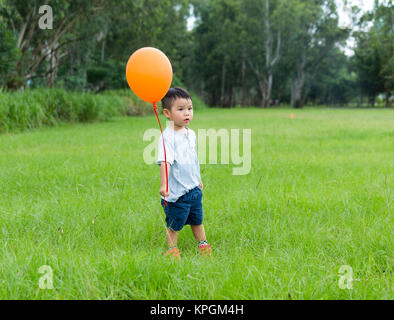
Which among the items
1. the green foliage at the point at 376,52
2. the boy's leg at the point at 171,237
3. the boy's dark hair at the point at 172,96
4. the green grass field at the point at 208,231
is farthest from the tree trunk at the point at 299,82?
the boy's leg at the point at 171,237

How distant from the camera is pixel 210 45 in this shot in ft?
142

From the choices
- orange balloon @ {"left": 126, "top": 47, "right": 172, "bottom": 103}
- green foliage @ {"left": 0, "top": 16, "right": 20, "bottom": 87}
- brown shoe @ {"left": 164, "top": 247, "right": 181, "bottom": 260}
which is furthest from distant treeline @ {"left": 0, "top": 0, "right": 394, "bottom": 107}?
brown shoe @ {"left": 164, "top": 247, "right": 181, "bottom": 260}

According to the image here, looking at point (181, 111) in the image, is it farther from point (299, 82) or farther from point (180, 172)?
point (299, 82)

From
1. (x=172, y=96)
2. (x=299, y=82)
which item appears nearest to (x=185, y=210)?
(x=172, y=96)

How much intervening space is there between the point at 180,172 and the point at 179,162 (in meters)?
0.07

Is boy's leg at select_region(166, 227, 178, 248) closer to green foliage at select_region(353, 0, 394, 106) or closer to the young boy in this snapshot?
the young boy

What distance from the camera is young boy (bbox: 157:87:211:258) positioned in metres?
2.49

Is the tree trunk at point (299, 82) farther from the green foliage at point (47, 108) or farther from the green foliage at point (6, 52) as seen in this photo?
the green foliage at point (6, 52)

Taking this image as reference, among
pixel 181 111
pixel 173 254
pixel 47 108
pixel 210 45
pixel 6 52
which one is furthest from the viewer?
pixel 210 45

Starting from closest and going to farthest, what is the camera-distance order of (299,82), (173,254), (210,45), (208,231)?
(173,254)
(208,231)
(299,82)
(210,45)

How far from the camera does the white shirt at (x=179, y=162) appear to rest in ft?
8.23

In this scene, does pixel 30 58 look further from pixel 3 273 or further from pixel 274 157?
pixel 3 273

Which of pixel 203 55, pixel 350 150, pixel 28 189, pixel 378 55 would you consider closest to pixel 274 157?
pixel 350 150

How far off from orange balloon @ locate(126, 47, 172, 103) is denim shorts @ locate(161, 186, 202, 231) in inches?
29.4
